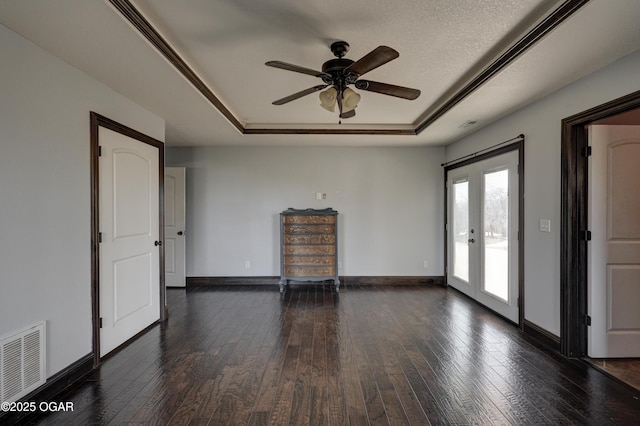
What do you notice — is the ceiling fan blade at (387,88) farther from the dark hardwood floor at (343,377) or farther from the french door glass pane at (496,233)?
the dark hardwood floor at (343,377)

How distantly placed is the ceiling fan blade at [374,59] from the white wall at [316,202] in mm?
3314

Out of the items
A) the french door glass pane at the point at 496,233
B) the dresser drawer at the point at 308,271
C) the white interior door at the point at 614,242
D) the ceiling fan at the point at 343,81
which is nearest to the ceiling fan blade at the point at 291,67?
the ceiling fan at the point at 343,81

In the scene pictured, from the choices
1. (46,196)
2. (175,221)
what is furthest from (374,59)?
(175,221)

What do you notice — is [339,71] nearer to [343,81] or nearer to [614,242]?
[343,81]

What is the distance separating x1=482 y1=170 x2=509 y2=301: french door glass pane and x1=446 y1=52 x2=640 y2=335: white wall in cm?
40

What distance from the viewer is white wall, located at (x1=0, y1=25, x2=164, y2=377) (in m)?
1.96

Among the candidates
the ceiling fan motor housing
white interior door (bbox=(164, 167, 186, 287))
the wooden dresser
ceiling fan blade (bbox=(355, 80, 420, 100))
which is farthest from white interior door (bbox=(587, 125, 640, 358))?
white interior door (bbox=(164, 167, 186, 287))

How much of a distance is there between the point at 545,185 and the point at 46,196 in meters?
4.26

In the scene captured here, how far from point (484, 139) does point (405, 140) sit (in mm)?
1191

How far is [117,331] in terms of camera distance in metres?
2.99

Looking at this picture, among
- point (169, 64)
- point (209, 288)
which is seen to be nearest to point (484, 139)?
point (169, 64)

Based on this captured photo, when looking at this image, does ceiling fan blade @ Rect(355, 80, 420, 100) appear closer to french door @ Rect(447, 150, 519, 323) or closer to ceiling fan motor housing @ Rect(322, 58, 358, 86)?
ceiling fan motor housing @ Rect(322, 58, 358, 86)

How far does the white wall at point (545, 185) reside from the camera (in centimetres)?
276

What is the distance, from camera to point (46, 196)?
7.26 ft
